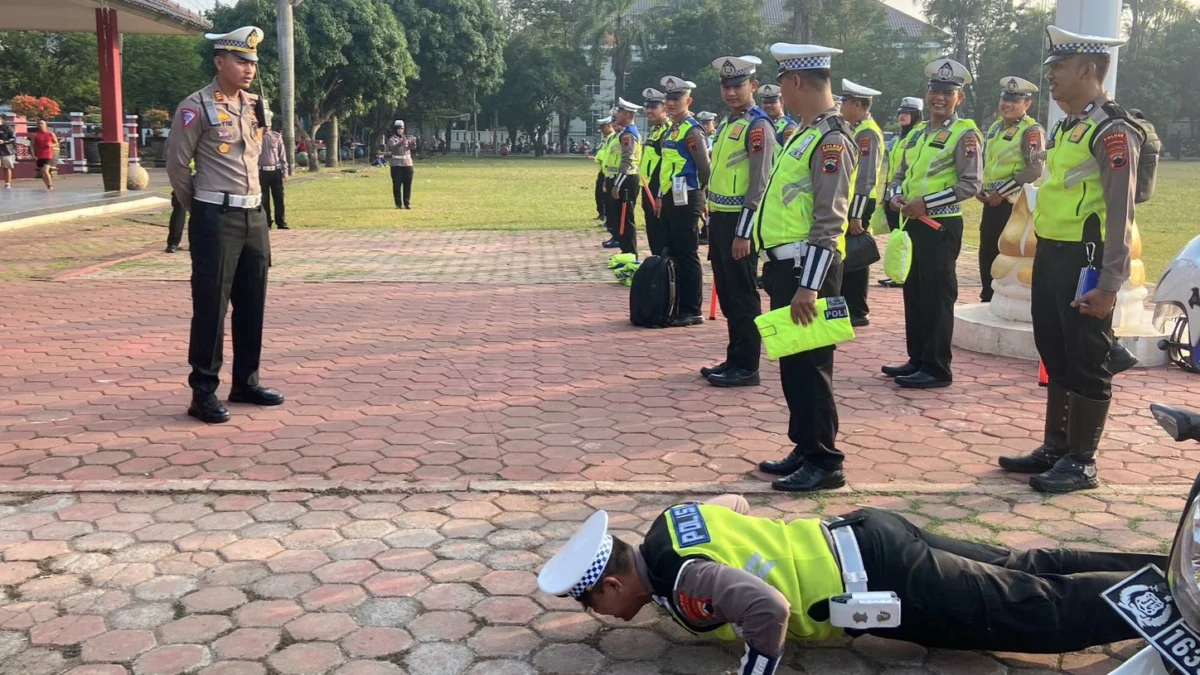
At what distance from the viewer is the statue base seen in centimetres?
699

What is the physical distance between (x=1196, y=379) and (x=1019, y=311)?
1.28m

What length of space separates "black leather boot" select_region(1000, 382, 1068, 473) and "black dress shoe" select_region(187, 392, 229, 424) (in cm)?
410

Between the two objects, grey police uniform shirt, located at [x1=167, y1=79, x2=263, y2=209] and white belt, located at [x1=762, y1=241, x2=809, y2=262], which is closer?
white belt, located at [x1=762, y1=241, x2=809, y2=262]

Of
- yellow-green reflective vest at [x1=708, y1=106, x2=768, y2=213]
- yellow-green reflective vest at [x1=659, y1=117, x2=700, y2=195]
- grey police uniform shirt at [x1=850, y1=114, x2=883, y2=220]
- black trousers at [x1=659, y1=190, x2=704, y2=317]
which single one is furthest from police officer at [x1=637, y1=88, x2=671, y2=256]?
yellow-green reflective vest at [x1=708, y1=106, x2=768, y2=213]

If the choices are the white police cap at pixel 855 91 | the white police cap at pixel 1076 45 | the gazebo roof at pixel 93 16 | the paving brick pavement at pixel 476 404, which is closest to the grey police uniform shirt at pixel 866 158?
the white police cap at pixel 855 91

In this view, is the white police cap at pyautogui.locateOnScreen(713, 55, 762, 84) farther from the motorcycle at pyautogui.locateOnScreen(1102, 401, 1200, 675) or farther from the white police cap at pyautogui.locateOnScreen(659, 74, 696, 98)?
the motorcycle at pyautogui.locateOnScreen(1102, 401, 1200, 675)

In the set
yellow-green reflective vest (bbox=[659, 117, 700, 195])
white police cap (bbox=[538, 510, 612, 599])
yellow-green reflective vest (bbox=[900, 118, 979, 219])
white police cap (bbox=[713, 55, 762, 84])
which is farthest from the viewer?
yellow-green reflective vest (bbox=[659, 117, 700, 195])

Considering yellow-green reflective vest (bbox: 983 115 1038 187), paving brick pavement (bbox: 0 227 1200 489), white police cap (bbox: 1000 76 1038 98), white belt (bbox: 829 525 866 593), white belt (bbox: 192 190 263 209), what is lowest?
paving brick pavement (bbox: 0 227 1200 489)

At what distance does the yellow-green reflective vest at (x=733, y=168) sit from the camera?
21.6 feet

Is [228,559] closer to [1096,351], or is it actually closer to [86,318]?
[1096,351]

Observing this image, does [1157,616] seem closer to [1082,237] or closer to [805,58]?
[1082,237]

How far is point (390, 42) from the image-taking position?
41469 mm

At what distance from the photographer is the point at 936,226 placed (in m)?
6.38

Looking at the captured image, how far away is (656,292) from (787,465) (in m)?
3.80
